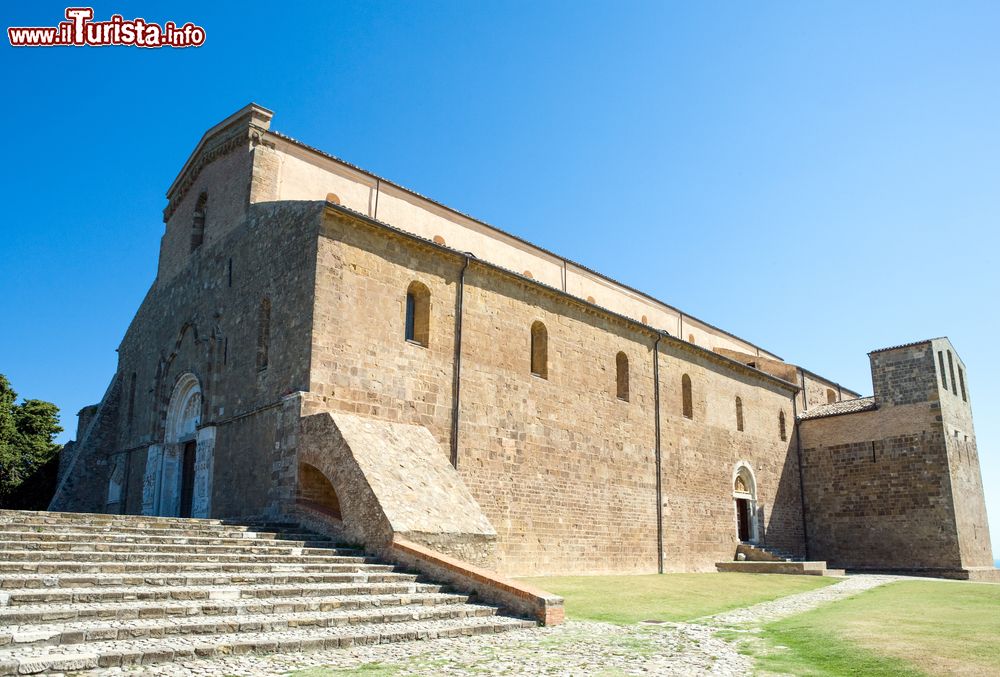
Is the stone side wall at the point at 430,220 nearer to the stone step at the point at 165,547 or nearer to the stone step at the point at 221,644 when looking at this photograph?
the stone step at the point at 165,547

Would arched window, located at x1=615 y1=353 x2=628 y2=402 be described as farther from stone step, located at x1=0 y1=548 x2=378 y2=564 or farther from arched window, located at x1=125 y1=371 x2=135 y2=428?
arched window, located at x1=125 y1=371 x2=135 y2=428

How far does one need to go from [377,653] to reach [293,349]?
9.00m

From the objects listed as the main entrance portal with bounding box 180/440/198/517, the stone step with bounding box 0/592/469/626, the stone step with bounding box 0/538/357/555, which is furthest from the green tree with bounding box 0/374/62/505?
the stone step with bounding box 0/592/469/626

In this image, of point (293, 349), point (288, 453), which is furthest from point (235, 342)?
point (288, 453)

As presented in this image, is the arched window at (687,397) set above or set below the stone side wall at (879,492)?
above

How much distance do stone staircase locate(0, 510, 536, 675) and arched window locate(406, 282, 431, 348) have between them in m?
5.85

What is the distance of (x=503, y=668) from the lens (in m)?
7.60

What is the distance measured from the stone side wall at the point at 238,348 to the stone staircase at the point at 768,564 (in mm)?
15874

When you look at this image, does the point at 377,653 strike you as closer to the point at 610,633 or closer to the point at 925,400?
the point at 610,633

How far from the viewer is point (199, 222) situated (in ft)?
70.7

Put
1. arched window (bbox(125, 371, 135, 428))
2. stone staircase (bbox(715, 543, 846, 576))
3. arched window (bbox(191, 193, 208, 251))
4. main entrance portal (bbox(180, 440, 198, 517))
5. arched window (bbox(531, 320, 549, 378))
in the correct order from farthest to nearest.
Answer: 1. stone staircase (bbox(715, 543, 846, 576))
2. arched window (bbox(125, 371, 135, 428))
3. arched window (bbox(191, 193, 208, 251))
4. arched window (bbox(531, 320, 549, 378))
5. main entrance portal (bbox(180, 440, 198, 517))

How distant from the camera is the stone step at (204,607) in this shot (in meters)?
7.76

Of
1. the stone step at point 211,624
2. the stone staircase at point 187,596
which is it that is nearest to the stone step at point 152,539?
the stone staircase at point 187,596

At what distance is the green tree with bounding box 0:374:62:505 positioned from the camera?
25906 millimetres
